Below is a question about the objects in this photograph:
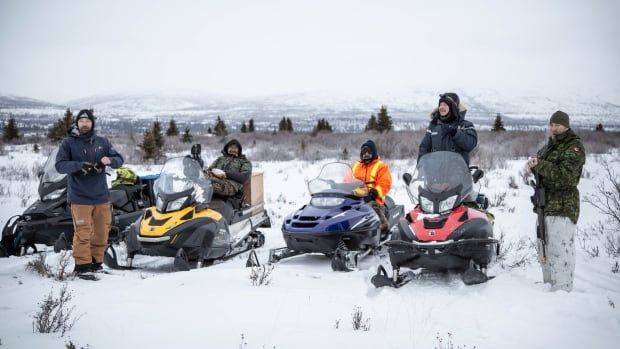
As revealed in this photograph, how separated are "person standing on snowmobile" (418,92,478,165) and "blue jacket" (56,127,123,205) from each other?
412 cm

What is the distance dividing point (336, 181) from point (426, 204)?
75.4 inches

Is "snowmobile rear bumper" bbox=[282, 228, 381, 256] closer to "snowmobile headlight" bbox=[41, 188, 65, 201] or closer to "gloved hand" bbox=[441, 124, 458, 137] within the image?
"gloved hand" bbox=[441, 124, 458, 137]

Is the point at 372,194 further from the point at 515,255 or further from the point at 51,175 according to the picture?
the point at 51,175

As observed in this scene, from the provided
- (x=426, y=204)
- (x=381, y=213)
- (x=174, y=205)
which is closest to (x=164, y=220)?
(x=174, y=205)

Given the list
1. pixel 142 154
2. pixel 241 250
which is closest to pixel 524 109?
pixel 142 154

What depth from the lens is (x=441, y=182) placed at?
5762 millimetres

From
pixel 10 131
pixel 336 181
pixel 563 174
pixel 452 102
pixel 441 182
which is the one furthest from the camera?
pixel 10 131

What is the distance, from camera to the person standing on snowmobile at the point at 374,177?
759cm

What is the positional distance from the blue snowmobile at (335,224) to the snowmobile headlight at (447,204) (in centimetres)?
153

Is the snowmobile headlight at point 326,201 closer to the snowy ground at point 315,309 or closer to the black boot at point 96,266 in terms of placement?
the snowy ground at point 315,309

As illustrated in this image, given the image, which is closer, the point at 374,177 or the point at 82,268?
the point at 82,268

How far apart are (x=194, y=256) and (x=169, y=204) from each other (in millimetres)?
782

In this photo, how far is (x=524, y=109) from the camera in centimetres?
16350

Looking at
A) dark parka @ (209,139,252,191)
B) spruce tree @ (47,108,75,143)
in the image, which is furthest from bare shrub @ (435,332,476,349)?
spruce tree @ (47,108,75,143)
